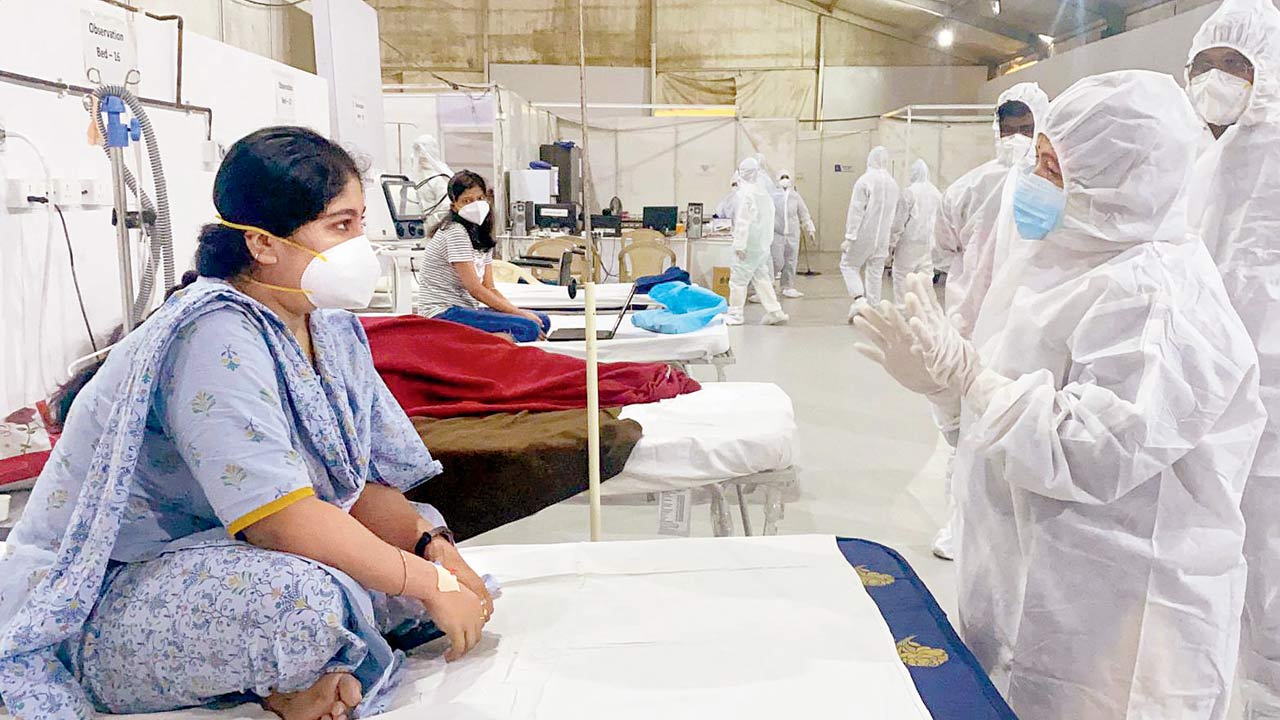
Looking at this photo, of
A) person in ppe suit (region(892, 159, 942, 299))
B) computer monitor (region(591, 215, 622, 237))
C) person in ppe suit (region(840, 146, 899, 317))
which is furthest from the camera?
computer monitor (region(591, 215, 622, 237))

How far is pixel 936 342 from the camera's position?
4.22 ft

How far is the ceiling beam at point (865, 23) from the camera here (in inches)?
472

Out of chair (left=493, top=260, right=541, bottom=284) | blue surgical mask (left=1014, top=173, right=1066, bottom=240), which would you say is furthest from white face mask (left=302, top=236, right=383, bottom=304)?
chair (left=493, top=260, right=541, bottom=284)

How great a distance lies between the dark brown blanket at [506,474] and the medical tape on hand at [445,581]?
78cm

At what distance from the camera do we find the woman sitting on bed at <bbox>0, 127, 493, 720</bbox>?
3.67 feet

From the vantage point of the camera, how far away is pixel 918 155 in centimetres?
889

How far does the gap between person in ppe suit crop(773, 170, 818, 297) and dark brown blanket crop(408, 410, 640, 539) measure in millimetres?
7539

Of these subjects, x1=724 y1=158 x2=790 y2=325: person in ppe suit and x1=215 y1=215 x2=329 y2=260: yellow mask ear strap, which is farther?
x1=724 y1=158 x2=790 y2=325: person in ppe suit

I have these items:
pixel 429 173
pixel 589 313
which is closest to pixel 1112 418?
pixel 589 313

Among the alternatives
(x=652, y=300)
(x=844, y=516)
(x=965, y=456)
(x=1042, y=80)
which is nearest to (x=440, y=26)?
(x=1042, y=80)

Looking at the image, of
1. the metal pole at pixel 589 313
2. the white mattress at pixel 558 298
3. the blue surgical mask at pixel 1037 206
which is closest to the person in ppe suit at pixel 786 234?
the white mattress at pixel 558 298

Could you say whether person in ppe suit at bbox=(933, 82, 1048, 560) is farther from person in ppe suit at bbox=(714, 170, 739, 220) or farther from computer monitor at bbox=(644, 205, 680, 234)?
person in ppe suit at bbox=(714, 170, 739, 220)

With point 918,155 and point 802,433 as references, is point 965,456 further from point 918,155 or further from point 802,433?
point 918,155

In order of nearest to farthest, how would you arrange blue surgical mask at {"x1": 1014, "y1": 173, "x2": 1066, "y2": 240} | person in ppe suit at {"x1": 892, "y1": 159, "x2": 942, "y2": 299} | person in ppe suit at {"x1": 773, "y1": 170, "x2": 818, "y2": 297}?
blue surgical mask at {"x1": 1014, "y1": 173, "x2": 1066, "y2": 240} < person in ppe suit at {"x1": 892, "y1": 159, "x2": 942, "y2": 299} < person in ppe suit at {"x1": 773, "y1": 170, "x2": 818, "y2": 297}
